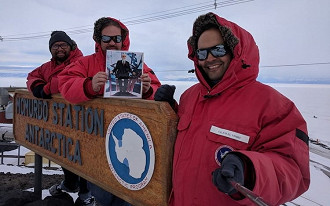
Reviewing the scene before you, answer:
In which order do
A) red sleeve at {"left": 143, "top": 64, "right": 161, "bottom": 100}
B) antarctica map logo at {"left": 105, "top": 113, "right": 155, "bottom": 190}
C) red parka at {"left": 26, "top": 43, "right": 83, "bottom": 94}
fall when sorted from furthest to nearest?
1. red parka at {"left": 26, "top": 43, "right": 83, "bottom": 94}
2. red sleeve at {"left": 143, "top": 64, "right": 161, "bottom": 100}
3. antarctica map logo at {"left": 105, "top": 113, "right": 155, "bottom": 190}

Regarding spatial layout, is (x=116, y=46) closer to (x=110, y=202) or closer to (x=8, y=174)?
(x=110, y=202)

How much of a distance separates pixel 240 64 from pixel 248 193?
758mm

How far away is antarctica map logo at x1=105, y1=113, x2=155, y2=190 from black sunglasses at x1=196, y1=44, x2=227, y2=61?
716mm

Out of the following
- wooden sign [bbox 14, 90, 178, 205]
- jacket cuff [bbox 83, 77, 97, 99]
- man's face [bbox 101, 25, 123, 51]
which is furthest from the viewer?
man's face [bbox 101, 25, 123, 51]

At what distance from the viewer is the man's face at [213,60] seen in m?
1.71

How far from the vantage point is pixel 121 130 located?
2.32 metres

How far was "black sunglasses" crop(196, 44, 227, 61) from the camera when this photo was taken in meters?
1.69

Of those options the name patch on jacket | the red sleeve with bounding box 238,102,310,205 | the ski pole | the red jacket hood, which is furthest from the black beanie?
the ski pole

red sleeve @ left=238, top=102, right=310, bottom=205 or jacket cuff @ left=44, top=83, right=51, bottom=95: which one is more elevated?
jacket cuff @ left=44, top=83, right=51, bottom=95

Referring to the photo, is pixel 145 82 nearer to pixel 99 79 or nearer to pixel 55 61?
pixel 99 79

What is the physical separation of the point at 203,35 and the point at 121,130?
1068mm

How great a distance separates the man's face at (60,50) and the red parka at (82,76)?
871mm

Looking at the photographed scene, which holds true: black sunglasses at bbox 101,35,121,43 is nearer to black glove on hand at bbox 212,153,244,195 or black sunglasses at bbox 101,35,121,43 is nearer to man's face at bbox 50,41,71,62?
man's face at bbox 50,41,71,62

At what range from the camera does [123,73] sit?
224cm
